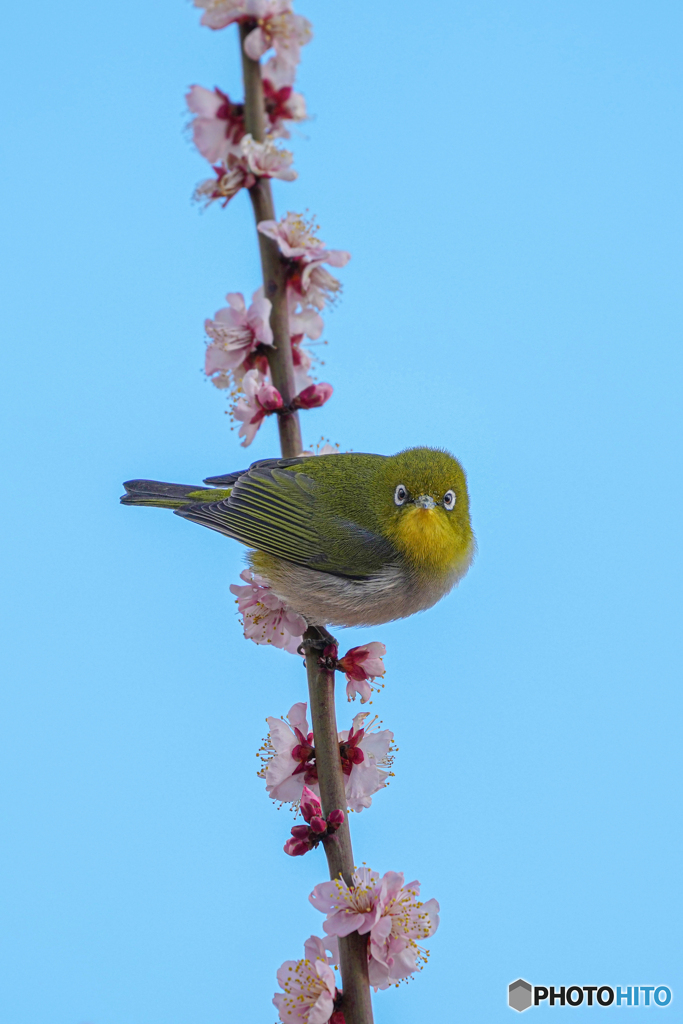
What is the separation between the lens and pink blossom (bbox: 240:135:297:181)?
7.86 ft

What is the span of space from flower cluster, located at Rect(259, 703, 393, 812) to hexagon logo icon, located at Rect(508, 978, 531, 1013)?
126 cm

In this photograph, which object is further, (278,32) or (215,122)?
(215,122)

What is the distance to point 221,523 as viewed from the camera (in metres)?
3.47

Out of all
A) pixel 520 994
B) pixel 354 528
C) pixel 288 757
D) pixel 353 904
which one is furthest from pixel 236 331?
pixel 520 994

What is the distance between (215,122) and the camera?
2.50 m

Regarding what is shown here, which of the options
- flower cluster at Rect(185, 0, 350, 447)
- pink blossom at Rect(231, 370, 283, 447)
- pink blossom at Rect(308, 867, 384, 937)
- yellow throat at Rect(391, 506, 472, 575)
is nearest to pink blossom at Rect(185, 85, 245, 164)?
flower cluster at Rect(185, 0, 350, 447)

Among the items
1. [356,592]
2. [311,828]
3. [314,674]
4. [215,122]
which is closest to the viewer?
[311,828]

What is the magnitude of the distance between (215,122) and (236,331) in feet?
1.85

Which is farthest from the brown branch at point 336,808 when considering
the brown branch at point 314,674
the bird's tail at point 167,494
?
the bird's tail at point 167,494

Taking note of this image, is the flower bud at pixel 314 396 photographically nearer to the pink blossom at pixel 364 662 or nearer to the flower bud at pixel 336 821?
the pink blossom at pixel 364 662

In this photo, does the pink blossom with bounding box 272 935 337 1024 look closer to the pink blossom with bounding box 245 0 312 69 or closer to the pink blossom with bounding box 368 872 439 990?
the pink blossom with bounding box 368 872 439 990

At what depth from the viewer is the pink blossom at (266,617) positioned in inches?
120

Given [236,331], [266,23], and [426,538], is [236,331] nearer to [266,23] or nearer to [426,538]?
[266,23]

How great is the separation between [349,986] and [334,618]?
54.6 inches
